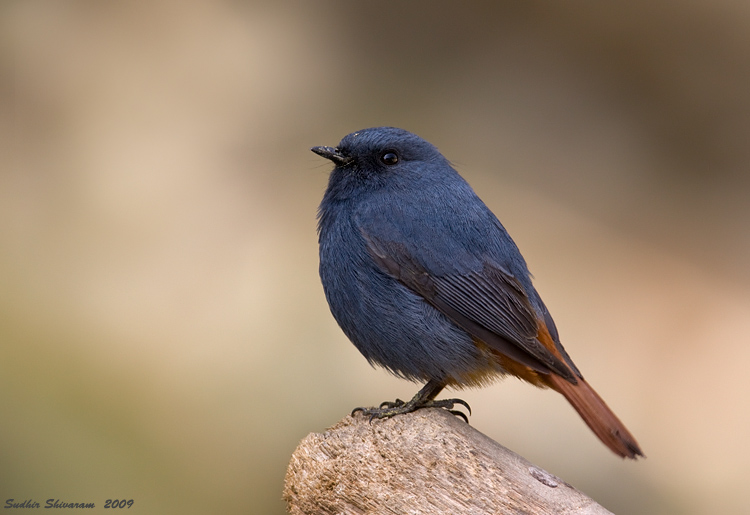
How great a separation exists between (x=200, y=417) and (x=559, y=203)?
3.69 meters

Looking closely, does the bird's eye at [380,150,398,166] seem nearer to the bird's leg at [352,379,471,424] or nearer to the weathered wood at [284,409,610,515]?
the bird's leg at [352,379,471,424]

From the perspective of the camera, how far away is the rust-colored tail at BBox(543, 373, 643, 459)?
3.41 m

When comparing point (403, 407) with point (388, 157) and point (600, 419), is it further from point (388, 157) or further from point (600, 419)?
point (388, 157)

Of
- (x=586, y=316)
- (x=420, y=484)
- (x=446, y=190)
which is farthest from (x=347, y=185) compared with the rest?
(x=586, y=316)

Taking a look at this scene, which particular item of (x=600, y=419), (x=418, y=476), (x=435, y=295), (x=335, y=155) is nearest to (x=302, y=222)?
(x=335, y=155)

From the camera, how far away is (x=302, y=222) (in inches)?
269

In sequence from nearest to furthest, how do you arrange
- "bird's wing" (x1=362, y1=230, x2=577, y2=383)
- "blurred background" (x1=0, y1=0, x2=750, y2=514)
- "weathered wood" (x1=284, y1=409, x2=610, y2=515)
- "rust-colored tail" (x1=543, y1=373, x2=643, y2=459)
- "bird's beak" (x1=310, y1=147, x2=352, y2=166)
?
"weathered wood" (x1=284, y1=409, x2=610, y2=515), "rust-colored tail" (x1=543, y1=373, x2=643, y2=459), "bird's wing" (x1=362, y1=230, x2=577, y2=383), "bird's beak" (x1=310, y1=147, x2=352, y2=166), "blurred background" (x1=0, y1=0, x2=750, y2=514)

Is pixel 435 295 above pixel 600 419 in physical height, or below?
above

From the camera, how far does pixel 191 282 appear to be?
663 cm

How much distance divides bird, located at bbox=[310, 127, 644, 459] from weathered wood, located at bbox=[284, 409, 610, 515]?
0.32 meters

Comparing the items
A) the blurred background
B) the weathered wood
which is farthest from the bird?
the blurred background

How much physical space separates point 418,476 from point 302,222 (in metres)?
4.11

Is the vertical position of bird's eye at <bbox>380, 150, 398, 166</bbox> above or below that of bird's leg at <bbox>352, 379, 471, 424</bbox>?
above

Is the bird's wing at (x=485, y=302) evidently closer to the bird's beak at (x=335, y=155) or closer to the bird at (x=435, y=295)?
the bird at (x=435, y=295)
